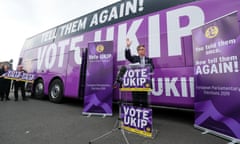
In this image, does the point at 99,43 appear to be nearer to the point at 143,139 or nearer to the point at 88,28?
the point at 88,28

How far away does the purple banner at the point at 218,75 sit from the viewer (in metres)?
2.40

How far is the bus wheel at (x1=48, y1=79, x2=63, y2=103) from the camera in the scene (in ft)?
18.0

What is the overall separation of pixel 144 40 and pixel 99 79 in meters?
1.59

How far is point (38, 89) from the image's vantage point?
22.1 ft

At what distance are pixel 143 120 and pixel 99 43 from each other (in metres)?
2.75

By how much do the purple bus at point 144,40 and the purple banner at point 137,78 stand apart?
135 cm

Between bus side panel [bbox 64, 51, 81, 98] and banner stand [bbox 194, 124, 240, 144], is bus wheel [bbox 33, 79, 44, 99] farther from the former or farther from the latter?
banner stand [bbox 194, 124, 240, 144]

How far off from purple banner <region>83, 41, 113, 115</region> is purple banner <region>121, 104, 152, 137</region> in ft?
5.39

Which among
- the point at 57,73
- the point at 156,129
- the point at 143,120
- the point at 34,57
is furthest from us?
the point at 34,57

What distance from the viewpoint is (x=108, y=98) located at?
398 centimetres

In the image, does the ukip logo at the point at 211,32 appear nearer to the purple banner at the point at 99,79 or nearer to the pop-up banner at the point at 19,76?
the purple banner at the point at 99,79

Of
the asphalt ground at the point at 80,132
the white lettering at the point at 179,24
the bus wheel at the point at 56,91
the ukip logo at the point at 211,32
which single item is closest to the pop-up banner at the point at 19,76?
the bus wheel at the point at 56,91

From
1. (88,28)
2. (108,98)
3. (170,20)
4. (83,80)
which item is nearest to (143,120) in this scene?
(108,98)

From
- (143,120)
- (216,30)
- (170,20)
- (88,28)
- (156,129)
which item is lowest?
(156,129)
